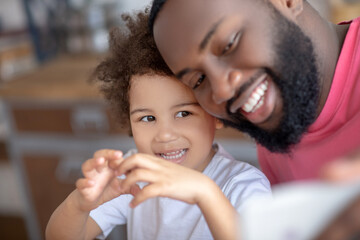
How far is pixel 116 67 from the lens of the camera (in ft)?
2.64

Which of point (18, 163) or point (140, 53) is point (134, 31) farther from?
point (18, 163)

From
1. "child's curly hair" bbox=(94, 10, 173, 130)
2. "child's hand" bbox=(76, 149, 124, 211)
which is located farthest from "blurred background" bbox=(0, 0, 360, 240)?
"child's hand" bbox=(76, 149, 124, 211)

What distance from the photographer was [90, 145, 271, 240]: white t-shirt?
0.72 metres

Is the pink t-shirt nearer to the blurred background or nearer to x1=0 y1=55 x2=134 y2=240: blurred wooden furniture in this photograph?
the blurred background

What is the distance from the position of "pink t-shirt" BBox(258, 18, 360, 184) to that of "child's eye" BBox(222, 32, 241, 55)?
0.72 feet

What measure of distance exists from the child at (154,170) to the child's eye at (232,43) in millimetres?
142

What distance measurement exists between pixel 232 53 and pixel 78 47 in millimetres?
1766

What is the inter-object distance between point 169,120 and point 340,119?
29cm

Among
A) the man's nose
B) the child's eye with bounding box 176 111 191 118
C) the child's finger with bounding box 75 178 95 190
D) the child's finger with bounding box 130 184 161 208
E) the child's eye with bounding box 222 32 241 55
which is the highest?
the child's eye with bounding box 222 32 241 55

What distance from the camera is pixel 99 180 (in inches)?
22.8

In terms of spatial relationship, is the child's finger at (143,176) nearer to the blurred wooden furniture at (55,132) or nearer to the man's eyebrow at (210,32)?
the man's eyebrow at (210,32)

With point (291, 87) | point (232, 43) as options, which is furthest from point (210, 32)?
point (291, 87)

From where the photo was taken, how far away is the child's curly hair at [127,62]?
2.41ft

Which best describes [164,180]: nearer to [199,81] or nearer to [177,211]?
[199,81]
